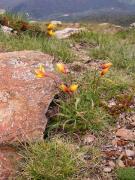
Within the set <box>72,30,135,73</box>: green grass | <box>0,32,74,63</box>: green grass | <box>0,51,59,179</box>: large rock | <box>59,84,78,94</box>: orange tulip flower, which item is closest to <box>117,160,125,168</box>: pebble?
<box>0,51,59,179</box>: large rock

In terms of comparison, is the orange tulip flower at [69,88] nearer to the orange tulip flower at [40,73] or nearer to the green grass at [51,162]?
the orange tulip flower at [40,73]

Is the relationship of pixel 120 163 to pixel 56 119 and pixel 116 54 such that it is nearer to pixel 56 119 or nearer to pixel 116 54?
pixel 56 119

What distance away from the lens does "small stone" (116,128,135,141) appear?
9328 mm

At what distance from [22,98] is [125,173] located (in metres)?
2.33

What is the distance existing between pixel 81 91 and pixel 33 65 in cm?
108

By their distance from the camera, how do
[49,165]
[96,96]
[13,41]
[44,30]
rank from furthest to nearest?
[44,30] → [13,41] → [96,96] → [49,165]

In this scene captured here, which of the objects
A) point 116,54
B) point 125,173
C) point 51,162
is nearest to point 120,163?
point 125,173

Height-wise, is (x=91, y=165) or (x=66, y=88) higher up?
(x=66, y=88)

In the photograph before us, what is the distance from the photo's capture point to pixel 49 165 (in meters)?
8.22

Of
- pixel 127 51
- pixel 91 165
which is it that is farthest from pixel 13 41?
pixel 91 165

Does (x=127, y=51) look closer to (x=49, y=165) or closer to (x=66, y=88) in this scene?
(x=66, y=88)

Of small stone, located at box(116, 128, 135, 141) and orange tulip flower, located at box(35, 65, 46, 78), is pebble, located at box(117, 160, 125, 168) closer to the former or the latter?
small stone, located at box(116, 128, 135, 141)

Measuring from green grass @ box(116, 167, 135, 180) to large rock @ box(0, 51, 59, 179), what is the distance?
4.74 ft

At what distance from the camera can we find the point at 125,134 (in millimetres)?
9383
